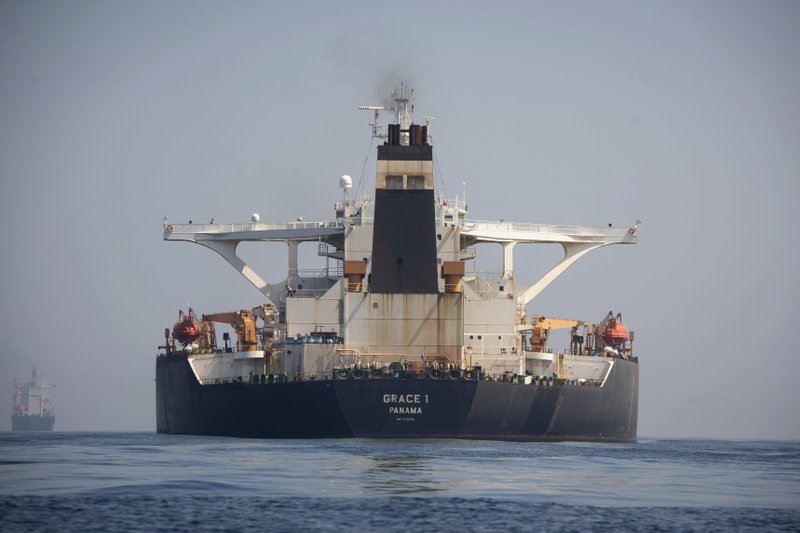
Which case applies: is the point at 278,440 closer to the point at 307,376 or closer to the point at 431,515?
the point at 307,376

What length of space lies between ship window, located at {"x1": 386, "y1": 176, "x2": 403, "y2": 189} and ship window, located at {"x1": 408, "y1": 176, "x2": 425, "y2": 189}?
1.49 feet

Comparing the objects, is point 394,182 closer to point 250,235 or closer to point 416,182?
point 416,182

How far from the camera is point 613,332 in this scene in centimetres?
8769

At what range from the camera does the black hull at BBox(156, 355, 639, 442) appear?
200 ft

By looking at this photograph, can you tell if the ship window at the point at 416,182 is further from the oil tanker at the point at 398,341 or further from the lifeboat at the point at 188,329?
the lifeboat at the point at 188,329

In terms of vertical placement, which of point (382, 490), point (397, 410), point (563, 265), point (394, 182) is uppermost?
point (394, 182)

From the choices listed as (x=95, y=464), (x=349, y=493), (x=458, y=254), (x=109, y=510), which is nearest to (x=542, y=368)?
(x=458, y=254)

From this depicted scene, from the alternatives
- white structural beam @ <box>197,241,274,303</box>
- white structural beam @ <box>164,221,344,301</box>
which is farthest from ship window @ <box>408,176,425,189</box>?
white structural beam @ <box>197,241,274,303</box>

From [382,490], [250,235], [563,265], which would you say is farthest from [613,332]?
[382,490]

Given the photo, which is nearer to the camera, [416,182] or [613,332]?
[416,182]

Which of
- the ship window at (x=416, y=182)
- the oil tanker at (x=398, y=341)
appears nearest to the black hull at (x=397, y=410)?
the oil tanker at (x=398, y=341)

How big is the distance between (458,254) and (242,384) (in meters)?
13.8

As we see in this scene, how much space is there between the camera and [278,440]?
64125 millimetres

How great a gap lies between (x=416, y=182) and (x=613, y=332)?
84.2ft
